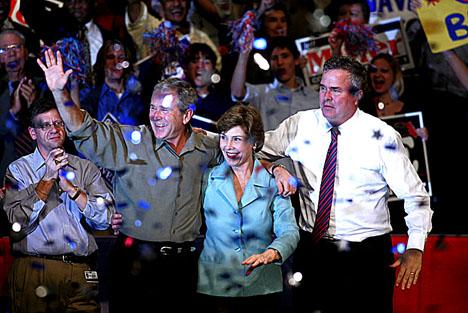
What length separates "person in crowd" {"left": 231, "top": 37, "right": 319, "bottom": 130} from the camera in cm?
453

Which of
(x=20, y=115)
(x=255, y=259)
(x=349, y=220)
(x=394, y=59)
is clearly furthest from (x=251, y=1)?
(x=255, y=259)

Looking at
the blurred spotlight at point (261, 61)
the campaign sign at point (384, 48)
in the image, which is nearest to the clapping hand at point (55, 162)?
the blurred spotlight at point (261, 61)

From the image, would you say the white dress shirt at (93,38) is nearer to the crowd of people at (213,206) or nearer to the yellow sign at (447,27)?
the crowd of people at (213,206)

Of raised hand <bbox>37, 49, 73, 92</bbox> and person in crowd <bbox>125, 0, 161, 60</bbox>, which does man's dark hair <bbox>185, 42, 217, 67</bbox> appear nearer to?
person in crowd <bbox>125, 0, 161, 60</bbox>

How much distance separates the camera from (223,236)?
3.05 metres

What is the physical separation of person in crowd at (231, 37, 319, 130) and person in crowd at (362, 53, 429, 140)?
1.30ft

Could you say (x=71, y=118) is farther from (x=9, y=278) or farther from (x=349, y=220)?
(x=349, y=220)

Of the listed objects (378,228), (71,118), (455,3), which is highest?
(455,3)

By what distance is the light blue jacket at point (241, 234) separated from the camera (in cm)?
302

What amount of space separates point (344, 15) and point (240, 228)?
2.34m

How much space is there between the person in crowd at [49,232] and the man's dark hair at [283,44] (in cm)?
172

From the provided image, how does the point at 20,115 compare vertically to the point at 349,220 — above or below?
above

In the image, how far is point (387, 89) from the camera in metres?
4.76

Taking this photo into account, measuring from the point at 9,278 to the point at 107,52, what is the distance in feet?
5.72
